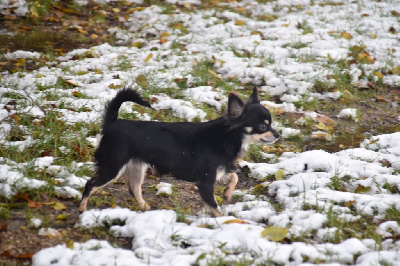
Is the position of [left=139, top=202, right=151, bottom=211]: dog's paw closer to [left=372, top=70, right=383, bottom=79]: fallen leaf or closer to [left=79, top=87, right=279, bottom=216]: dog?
[left=79, top=87, right=279, bottom=216]: dog

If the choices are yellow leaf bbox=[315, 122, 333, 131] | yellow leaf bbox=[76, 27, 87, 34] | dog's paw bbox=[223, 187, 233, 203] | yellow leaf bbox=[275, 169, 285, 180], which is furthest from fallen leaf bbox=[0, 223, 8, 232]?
yellow leaf bbox=[76, 27, 87, 34]

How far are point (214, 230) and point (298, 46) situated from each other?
5.24 meters

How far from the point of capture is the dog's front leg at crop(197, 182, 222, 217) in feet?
11.8

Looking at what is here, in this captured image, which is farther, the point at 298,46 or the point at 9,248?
the point at 298,46

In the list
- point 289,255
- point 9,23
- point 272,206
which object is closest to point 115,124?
point 272,206

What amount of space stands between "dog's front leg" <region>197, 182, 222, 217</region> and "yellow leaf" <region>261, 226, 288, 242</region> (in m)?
0.63

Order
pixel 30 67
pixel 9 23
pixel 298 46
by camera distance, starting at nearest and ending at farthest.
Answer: pixel 30 67, pixel 298 46, pixel 9 23

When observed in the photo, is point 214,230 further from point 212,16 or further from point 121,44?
point 212,16

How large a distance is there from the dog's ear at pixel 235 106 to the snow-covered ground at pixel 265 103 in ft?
2.65

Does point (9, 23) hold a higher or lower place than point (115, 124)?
lower

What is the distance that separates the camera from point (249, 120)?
12.6 ft

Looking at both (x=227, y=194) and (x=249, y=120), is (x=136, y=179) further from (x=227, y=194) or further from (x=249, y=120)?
(x=249, y=120)

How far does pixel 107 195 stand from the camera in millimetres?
3943

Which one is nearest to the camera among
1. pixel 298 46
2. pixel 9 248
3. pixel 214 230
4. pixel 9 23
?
pixel 9 248
